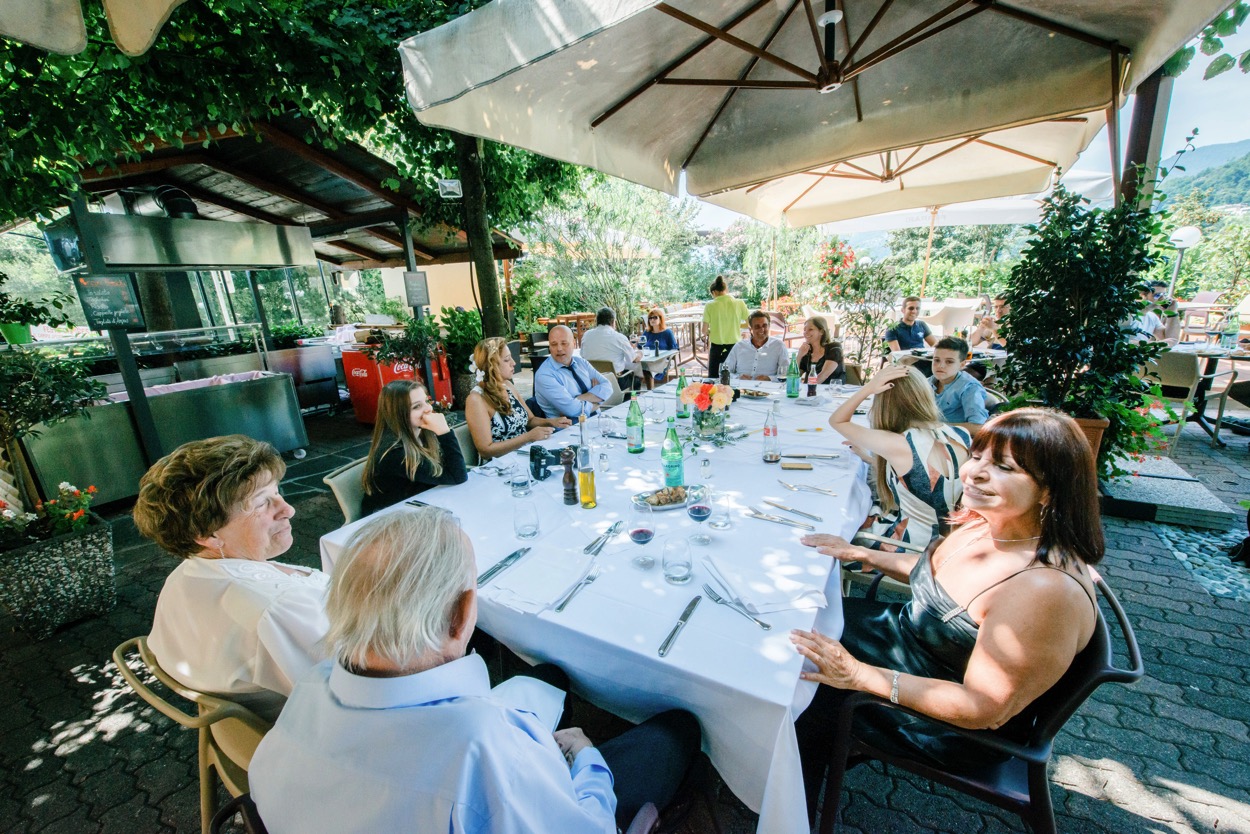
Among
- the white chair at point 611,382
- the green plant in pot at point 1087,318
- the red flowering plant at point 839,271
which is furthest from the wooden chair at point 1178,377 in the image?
the white chair at point 611,382

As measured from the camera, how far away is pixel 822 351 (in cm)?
509

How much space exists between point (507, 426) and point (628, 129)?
2.21 m

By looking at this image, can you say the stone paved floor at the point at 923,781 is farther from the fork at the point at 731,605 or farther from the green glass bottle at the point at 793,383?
the green glass bottle at the point at 793,383

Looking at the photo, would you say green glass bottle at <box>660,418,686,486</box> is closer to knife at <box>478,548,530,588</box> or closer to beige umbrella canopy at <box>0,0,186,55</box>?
knife at <box>478,548,530,588</box>

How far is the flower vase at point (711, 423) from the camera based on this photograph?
3.04 m

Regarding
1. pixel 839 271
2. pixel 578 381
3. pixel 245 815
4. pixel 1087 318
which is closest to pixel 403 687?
pixel 245 815

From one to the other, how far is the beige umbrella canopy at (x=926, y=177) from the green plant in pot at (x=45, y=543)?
5237 mm

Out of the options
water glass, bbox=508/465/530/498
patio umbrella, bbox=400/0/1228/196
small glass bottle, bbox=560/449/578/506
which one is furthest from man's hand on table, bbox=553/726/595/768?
patio umbrella, bbox=400/0/1228/196

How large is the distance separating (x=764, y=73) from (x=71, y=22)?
131 inches

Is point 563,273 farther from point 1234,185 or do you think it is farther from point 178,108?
point 1234,185

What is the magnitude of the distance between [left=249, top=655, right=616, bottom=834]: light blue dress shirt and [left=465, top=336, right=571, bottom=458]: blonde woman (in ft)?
7.60

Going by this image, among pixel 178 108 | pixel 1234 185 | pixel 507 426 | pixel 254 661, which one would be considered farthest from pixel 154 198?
pixel 1234 185

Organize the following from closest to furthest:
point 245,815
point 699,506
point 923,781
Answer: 1. point 245,815
2. point 923,781
3. point 699,506

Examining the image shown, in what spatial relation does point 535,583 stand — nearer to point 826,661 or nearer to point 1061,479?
point 826,661
